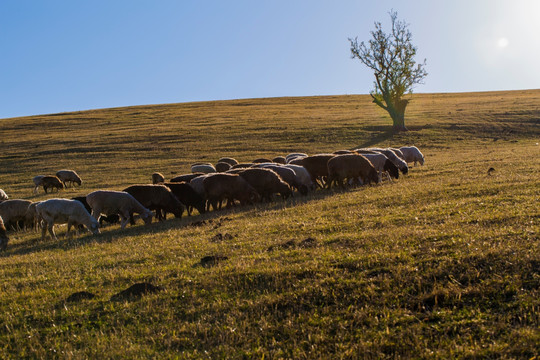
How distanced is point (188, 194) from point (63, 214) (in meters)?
4.75

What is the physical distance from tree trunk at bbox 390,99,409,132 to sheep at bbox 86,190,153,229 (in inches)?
1510

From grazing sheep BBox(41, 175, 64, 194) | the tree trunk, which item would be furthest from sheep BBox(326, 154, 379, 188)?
the tree trunk

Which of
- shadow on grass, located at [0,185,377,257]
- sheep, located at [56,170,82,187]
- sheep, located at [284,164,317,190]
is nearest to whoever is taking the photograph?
shadow on grass, located at [0,185,377,257]

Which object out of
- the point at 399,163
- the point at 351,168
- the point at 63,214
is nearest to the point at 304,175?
the point at 351,168

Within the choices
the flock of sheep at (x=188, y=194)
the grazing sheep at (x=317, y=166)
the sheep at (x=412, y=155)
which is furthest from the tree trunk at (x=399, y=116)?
the grazing sheep at (x=317, y=166)

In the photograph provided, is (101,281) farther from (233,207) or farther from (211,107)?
(211,107)

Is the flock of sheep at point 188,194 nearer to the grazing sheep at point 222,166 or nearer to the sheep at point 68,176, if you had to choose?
the grazing sheep at point 222,166

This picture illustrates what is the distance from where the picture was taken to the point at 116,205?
1616cm

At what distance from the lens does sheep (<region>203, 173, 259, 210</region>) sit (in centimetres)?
1809

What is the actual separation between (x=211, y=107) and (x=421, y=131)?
43599 mm

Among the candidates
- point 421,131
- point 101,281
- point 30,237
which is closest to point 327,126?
point 421,131

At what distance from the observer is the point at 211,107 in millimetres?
83125

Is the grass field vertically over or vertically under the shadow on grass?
over

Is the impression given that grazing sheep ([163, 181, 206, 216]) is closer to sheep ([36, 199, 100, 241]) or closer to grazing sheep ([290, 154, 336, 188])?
sheep ([36, 199, 100, 241])
